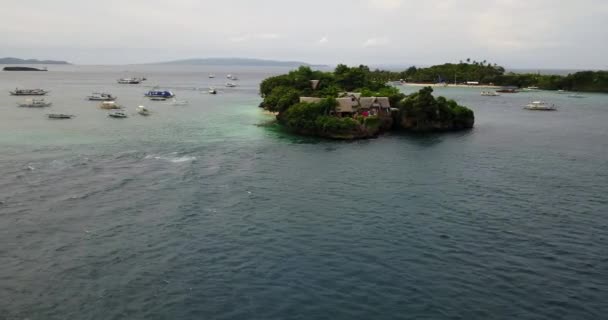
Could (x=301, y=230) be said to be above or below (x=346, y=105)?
below

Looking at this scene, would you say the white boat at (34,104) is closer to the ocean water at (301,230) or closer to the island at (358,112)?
the ocean water at (301,230)

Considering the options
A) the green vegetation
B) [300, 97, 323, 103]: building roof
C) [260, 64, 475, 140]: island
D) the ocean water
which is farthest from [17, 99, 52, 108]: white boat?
the green vegetation

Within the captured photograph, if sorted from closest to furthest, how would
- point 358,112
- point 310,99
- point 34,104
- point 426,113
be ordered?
point 358,112 < point 426,113 < point 310,99 < point 34,104

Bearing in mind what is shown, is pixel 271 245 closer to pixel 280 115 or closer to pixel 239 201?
pixel 239 201

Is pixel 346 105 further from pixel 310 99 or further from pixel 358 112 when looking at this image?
pixel 310 99

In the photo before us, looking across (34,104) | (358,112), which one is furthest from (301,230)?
(34,104)

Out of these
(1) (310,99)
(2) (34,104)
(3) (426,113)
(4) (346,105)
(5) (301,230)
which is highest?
(1) (310,99)

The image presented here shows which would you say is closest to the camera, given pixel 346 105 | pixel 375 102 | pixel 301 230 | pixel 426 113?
pixel 301 230

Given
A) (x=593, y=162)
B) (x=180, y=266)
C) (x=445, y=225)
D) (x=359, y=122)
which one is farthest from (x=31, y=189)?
(x=593, y=162)
